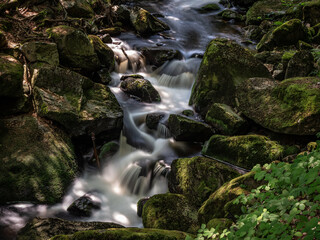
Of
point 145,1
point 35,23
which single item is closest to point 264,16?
point 145,1

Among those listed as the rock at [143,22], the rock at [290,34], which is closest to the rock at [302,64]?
the rock at [290,34]

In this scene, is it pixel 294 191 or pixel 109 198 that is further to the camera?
pixel 109 198

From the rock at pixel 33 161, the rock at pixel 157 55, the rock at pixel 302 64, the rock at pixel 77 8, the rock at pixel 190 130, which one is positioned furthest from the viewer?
the rock at pixel 77 8

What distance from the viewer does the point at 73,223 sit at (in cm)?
368

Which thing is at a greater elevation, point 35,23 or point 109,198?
point 35,23

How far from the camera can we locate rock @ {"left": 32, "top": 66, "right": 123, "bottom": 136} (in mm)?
5582

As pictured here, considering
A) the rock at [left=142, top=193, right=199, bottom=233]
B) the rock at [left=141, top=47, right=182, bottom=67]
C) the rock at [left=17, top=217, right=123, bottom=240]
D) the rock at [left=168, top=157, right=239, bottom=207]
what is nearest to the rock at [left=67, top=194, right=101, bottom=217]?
the rock at [left=17, top=217, right=123, bottom=240]

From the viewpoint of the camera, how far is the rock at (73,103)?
220 inches

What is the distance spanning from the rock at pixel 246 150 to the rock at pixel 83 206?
9.17 ft

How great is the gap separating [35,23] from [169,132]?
6.14 metres

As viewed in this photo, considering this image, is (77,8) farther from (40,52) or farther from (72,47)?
(40,52)

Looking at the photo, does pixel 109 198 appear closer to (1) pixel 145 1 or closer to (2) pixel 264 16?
(2) pixel 264 16

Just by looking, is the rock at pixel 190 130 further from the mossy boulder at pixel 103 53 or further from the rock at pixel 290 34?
the rock at pixel 290 34

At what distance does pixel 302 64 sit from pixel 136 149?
507 cm
